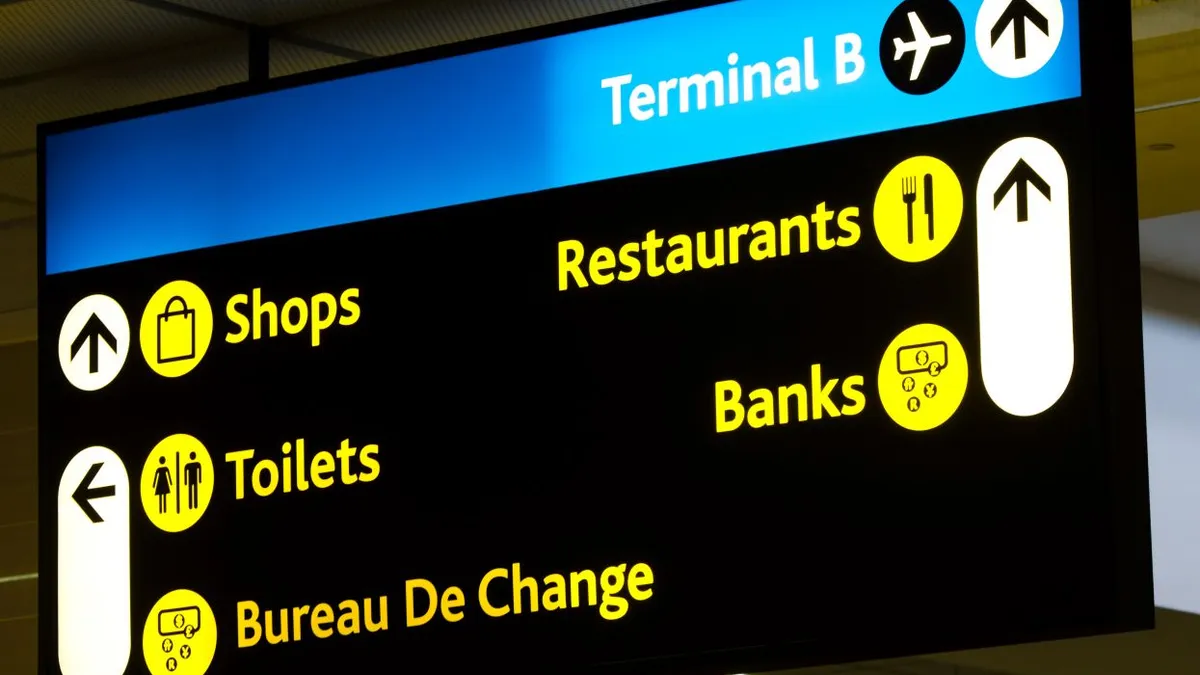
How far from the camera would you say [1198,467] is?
9.45 metres

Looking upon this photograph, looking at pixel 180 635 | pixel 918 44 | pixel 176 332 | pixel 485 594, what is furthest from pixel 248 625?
pixel 918 44

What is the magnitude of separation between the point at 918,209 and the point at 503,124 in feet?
2.64

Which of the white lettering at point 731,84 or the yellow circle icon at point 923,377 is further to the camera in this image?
the white lettering at point 731,84

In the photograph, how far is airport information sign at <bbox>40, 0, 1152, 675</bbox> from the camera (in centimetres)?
341

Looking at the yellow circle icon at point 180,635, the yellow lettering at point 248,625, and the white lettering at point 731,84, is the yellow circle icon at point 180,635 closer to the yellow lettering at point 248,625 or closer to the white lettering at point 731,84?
the yellow lettering at point 248,625

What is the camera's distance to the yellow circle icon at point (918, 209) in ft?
11.6

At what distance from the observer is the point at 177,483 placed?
4.01 metres

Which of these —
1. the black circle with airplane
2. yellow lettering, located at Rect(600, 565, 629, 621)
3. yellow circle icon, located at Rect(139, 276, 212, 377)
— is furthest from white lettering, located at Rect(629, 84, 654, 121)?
yellow circle icon, located at Rect(139, 276, 212, 377)

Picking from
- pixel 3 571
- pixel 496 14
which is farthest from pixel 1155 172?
pixel 3 571

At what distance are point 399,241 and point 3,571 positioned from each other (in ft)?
17.8

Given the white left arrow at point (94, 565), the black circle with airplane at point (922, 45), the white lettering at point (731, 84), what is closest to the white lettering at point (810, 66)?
the white lettering at point (731, 84)

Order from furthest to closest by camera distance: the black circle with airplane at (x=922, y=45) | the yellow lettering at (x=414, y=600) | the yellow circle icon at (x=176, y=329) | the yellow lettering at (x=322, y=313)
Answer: the yellow circle icon at (x=176, y=329) < the yellow lettering at (x=322, y=313) < the yellow lettering at (x=414, y=600) < the black circle with airplane at (x=922, y=45)

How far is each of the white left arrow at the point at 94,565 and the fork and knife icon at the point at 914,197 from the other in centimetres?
150

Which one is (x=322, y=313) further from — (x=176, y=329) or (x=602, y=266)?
→ (x=602, y=266)
